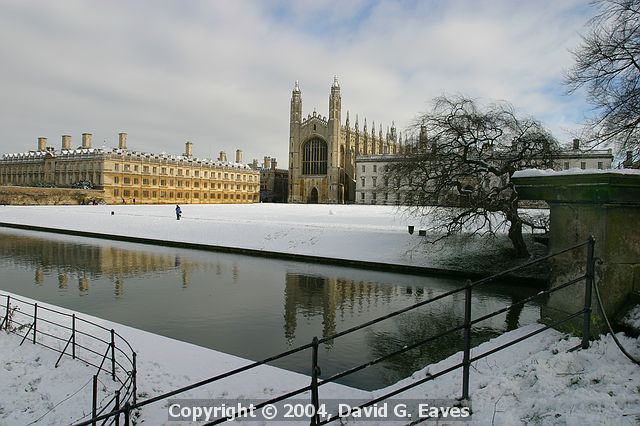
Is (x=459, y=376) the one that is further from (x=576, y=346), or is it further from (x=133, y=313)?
(x=133, y=313)

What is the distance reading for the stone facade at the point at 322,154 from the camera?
95312 mm

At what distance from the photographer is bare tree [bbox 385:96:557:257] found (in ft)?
68.5

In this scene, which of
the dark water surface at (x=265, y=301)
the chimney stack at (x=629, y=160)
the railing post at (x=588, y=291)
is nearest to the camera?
the railing post at (x=588, y=291)

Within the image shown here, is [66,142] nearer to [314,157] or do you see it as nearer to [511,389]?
[314,157]

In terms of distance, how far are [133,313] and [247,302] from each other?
370 cm

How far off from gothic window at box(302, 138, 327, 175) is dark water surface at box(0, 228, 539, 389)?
72914 mm

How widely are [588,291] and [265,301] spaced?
1289 cm

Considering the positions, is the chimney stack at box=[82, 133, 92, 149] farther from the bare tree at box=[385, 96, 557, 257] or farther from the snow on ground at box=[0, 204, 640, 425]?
the snow on ground at box=[0, 204, 640, 425]

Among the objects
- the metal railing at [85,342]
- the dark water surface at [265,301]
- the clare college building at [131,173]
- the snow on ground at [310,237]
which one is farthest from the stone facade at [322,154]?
the metal railing at [85,342]

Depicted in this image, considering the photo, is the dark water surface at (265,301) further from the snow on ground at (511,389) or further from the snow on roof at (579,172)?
the snow on roof at (579,172)

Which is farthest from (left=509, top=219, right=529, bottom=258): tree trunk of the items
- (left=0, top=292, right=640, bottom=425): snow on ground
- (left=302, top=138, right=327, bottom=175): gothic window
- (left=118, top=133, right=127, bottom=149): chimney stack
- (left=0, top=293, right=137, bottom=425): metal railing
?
(left=118, top=133, right=127, bottom=149): chimney stack

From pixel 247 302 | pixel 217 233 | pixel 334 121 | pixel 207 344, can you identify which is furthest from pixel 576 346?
pixel 334 121

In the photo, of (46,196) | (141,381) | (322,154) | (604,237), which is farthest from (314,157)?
(604,237)

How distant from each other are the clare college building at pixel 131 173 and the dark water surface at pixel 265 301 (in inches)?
2443
